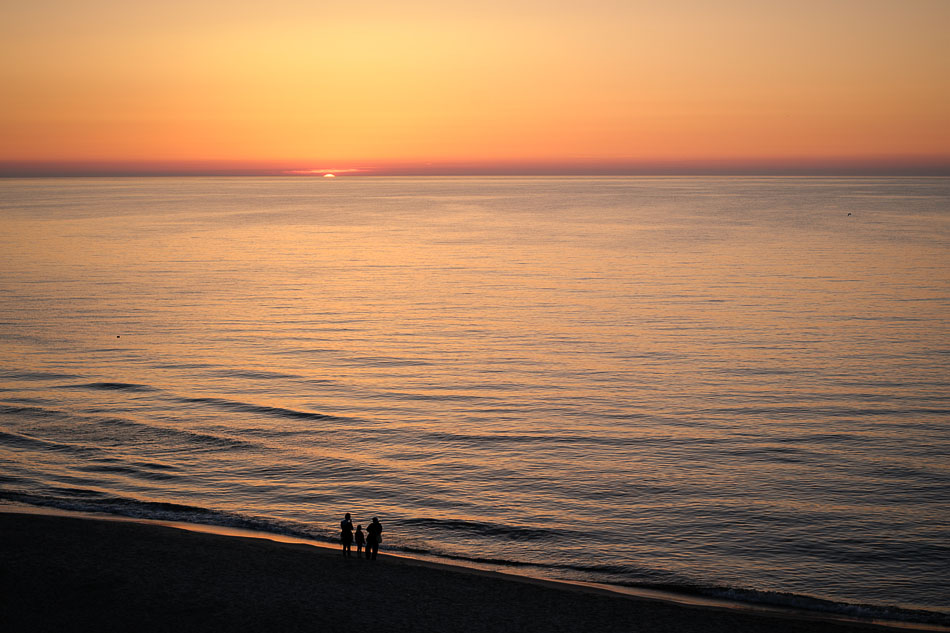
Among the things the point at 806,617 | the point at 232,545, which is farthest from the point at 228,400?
the point at 806,617

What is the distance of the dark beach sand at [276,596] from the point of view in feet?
63.6

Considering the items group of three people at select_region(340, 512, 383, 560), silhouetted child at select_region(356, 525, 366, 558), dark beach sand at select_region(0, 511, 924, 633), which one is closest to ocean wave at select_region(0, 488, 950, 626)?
dark beach sand at select_region(0, 511, 924, 633)

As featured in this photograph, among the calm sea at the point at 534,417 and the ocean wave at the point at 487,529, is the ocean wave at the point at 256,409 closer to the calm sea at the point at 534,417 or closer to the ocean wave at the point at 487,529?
the calm sea at the point at 534,417

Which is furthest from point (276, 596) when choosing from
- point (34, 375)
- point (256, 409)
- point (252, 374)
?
point (34, 375)

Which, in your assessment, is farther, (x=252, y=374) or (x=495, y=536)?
(x=252, y=374)

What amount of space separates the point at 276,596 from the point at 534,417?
749 inches

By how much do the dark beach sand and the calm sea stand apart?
225cm

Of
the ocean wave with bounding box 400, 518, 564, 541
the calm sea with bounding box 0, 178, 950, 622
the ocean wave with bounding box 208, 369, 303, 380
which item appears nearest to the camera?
the calm sea with bounding box 0, 178, 950, 622

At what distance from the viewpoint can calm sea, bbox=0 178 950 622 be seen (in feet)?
84.7

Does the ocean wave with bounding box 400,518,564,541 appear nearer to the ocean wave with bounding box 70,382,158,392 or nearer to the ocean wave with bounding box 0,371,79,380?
the ocean wave with bounding box 70,382,158,392

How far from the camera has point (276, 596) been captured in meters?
20.8

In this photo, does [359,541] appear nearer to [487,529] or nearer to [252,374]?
[487,529]

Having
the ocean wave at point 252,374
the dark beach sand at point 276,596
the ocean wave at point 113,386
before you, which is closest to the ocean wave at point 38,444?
the ocean wave at point 113,386

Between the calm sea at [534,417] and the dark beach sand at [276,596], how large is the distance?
225 cm
